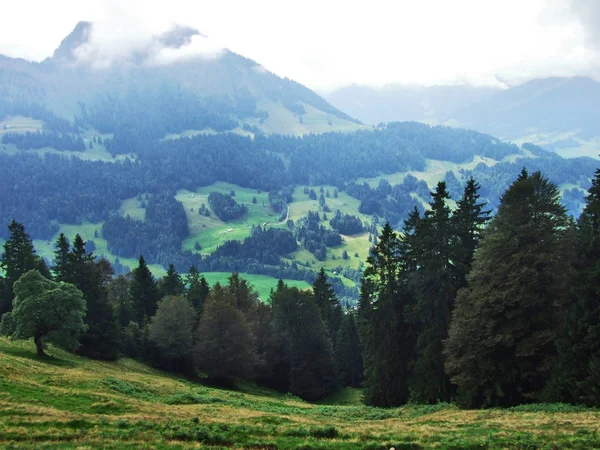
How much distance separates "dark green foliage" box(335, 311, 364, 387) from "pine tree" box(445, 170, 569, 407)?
45.8 meters

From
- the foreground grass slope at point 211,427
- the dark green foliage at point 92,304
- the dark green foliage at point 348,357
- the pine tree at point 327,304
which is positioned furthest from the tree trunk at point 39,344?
the pine tree at point 327,304

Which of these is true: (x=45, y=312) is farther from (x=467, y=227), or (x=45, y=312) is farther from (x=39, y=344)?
(x=467, y=227)

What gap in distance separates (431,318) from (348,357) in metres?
41.4

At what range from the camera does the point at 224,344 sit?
67.1 m

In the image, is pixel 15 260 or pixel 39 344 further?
pixel 15 260

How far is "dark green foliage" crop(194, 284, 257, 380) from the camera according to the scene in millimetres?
66562

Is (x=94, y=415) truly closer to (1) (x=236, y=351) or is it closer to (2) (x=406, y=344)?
(2) (x=406, y=344)

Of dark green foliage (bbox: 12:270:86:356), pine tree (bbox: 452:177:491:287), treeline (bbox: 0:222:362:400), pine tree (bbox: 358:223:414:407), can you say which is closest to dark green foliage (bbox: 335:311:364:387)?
treeline (bbox: 0:222:362:400)

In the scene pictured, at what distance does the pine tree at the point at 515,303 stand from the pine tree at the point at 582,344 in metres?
2.12

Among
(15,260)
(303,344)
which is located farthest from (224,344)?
(15,260)

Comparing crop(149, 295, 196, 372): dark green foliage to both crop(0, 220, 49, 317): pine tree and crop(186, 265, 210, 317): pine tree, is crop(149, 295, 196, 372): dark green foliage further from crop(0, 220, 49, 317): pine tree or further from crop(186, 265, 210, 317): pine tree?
crop(0, 220, 49, 317): pine tree

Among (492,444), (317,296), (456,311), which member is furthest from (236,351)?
(492,444)

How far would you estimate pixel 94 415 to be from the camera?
82.0 ft

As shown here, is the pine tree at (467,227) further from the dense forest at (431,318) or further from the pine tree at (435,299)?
the pine tree at (435,299)
